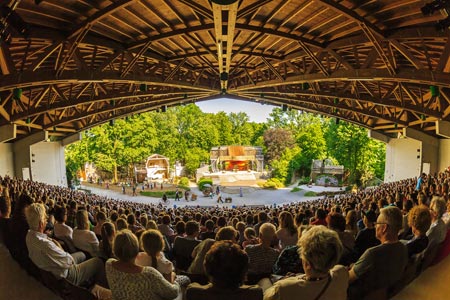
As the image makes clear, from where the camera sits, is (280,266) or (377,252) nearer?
(377,252)

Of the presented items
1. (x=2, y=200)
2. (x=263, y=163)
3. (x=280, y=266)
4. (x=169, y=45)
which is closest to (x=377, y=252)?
(x=280, y=266)

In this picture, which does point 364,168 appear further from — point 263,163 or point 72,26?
point 72,26

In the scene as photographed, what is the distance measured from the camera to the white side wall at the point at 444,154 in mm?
20916

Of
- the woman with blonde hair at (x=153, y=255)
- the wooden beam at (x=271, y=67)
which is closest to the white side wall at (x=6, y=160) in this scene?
the wooden beam at (x=271, y=67)

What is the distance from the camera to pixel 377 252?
3.05 meters

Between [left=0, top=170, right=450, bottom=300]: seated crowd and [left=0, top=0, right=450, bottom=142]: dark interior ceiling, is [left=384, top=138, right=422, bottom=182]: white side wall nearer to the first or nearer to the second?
A: [left=0, top=0, right=450, bottom=142]: dark interior ceiling

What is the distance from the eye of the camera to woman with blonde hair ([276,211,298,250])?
5.29m

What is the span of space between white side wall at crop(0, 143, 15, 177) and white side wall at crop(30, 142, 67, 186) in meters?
1.18

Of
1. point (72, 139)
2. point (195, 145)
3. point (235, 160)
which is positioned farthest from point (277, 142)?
point (72, 139)

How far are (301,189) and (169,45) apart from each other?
951 inches

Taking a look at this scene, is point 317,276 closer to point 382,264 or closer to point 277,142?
point 382,264

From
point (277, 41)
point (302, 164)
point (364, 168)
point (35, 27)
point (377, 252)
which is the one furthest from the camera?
point (302, 164)

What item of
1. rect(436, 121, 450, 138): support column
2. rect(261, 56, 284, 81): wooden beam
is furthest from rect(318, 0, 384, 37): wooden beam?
rect(436, 121, 450, 138): support column

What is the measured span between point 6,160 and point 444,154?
27.7m
